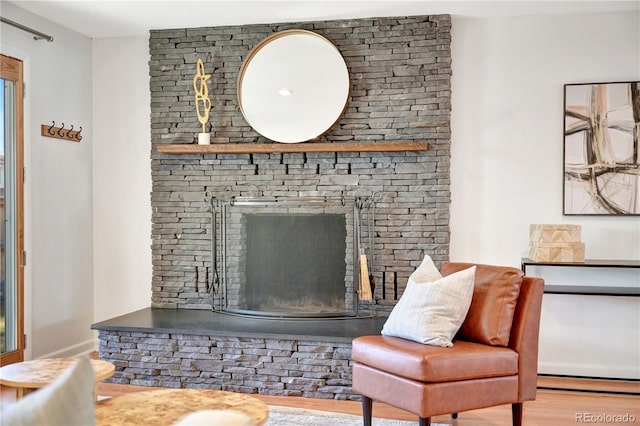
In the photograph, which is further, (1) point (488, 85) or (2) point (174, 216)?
(2) point (174, 216)

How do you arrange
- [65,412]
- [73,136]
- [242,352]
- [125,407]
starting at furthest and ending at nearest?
1. [73,136]
2. [242,352]
3. [125,407]
4. [65,412]

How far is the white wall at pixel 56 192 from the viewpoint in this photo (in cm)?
416

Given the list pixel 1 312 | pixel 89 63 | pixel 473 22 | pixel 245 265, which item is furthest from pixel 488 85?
pixel 1 312

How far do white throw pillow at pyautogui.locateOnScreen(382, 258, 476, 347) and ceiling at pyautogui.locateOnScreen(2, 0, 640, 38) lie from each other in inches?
77.1

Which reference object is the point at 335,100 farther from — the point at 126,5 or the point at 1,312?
the point at 1,312

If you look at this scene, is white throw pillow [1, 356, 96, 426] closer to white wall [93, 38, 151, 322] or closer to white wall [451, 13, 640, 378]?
white wall [451, 13, 640, 378]

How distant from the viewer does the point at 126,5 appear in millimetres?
4016

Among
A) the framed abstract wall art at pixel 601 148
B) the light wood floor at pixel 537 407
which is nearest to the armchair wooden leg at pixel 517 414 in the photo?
the light wood floor at pixel 537 407

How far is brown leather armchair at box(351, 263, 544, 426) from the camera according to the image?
8.84 feet

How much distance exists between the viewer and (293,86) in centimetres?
440

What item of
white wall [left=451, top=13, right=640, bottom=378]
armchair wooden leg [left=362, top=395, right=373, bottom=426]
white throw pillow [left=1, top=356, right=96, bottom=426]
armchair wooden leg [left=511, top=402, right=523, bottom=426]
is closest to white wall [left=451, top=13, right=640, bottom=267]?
white wall [left=451, top=13, right=640, bottom=378]

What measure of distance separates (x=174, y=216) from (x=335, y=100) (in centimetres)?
151

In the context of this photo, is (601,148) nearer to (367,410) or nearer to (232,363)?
(367,410)

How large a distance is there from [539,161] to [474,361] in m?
1.97
